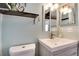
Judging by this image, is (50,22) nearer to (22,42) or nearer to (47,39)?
(47,39)

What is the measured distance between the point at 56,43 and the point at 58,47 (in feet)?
0.17

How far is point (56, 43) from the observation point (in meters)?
1.17

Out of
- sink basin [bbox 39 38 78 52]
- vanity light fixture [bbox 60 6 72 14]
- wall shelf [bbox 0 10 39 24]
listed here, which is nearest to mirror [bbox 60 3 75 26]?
vanity light fixture [bbox 60 6 72 14]

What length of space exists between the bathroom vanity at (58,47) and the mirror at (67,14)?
20cm

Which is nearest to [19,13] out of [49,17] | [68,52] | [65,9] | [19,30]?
[19,30]

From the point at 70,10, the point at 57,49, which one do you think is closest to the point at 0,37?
the point at 57,49

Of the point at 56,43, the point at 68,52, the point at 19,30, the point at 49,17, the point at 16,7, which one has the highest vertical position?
the point at 16,7

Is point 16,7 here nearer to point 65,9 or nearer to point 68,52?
point 65,9

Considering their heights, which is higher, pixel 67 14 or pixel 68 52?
pixel 67 14

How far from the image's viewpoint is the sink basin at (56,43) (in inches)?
44.6

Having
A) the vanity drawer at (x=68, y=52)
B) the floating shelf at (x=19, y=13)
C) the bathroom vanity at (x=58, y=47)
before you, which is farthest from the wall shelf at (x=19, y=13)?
the vanity drawer at (x=68, y=52)

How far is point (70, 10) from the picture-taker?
3.89 ft

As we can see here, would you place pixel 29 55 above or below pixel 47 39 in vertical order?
below

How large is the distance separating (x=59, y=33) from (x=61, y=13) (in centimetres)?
23
